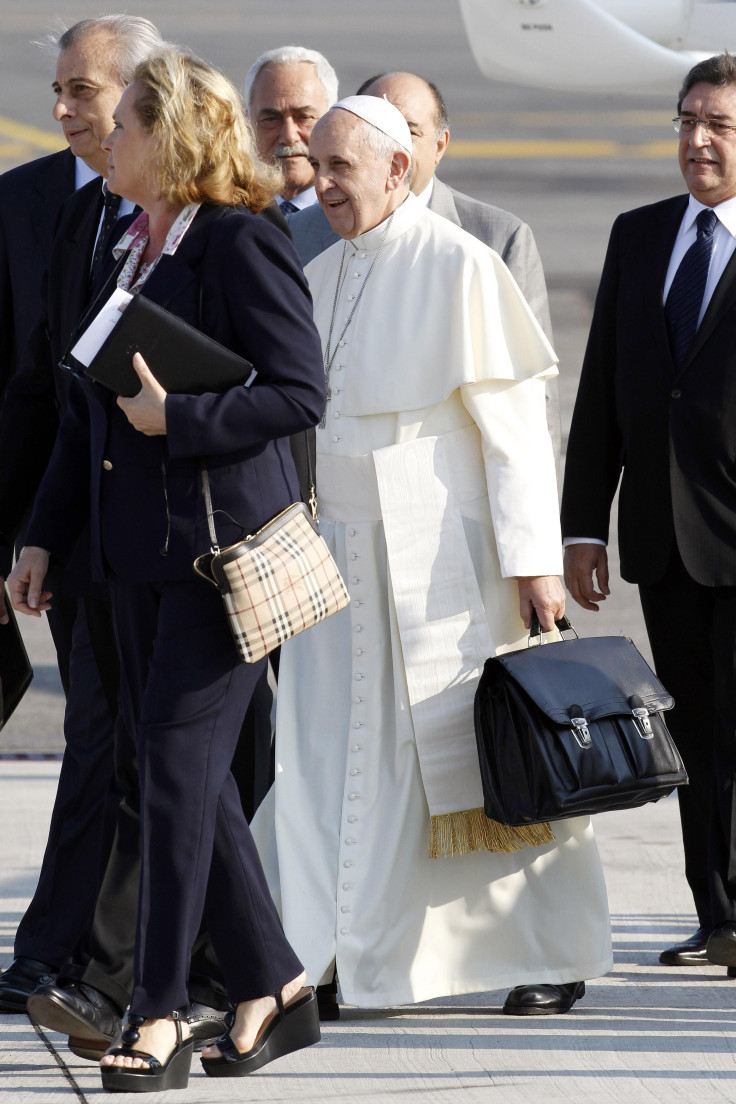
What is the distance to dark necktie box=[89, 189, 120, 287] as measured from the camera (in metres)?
3.27

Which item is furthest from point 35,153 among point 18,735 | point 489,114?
point 18,735

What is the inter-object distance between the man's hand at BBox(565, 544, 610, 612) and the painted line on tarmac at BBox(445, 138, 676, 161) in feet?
8.37

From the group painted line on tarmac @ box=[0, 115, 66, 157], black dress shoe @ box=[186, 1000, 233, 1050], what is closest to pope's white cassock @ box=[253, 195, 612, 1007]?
black dress shoe @ box=[186, 1000, 233, 1050]

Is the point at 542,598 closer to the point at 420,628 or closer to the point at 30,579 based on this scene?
the point at 420,628

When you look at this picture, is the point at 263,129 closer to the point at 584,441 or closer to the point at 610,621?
the point at 584,441

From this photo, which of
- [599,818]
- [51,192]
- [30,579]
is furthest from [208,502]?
[599,818]

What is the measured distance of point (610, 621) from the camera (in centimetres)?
623

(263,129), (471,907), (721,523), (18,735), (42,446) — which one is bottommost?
(18,735)

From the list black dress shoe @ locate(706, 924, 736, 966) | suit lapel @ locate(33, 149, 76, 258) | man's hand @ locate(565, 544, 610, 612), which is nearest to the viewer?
black dress shoe @ locate(706, 924, 736, 966)

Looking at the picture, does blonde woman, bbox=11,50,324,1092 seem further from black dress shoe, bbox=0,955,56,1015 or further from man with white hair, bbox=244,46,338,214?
man with white hair, bbox=244,46,338,214

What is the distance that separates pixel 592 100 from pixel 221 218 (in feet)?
11.9

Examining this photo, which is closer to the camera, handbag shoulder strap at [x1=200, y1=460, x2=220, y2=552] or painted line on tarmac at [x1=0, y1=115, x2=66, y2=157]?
handbag shoulder strap at [x1=200, y1=460, x2=220, y2=552]

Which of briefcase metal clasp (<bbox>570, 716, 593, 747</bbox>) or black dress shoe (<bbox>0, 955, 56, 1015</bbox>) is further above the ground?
briefcase metal clasp (<bbox>570, 716, 593, 747</bbox>)

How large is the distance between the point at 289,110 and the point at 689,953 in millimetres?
2375
